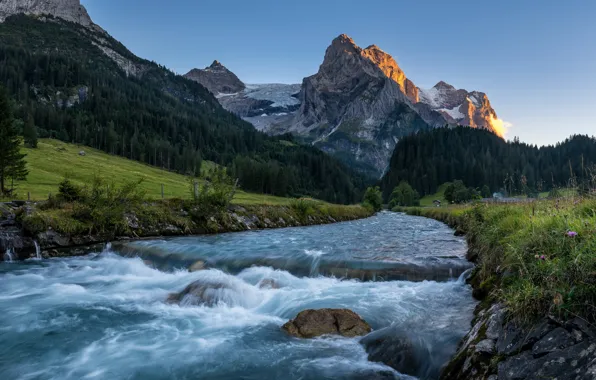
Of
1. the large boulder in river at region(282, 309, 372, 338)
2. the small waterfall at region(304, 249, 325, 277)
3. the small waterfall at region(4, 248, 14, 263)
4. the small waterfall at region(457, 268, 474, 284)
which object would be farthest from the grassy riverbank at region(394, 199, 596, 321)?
the small waterfall at region(4, 248, 14, 263)

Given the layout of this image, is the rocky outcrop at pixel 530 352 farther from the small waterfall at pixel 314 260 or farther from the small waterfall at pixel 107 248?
the small waterfall at pixel 107 248

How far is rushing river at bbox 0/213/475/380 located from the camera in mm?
9906

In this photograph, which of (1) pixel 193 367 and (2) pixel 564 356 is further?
(1) pixel 193 367

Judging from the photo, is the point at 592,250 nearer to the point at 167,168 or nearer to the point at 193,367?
the point at 193,367

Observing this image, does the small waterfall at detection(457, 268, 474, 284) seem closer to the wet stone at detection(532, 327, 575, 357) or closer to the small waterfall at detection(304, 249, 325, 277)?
the small waterfall at detection(304, 249, 325, 277)

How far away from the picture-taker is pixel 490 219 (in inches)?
685

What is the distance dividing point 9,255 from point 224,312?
69.1ft

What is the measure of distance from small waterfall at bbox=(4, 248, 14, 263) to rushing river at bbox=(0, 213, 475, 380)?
1671mm

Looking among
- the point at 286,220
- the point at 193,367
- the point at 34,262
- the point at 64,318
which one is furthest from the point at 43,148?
the point at 193,367

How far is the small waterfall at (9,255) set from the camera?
25.2 m

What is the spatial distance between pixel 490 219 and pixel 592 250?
40.0 ft

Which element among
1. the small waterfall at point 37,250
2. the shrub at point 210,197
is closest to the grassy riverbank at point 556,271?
the small waterfall at point 37,250

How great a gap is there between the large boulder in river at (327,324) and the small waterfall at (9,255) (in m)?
24.1

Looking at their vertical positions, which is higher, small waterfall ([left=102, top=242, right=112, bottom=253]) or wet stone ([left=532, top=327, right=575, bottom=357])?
wet stone ([left=532, top=327, right=575, bottom=357])
